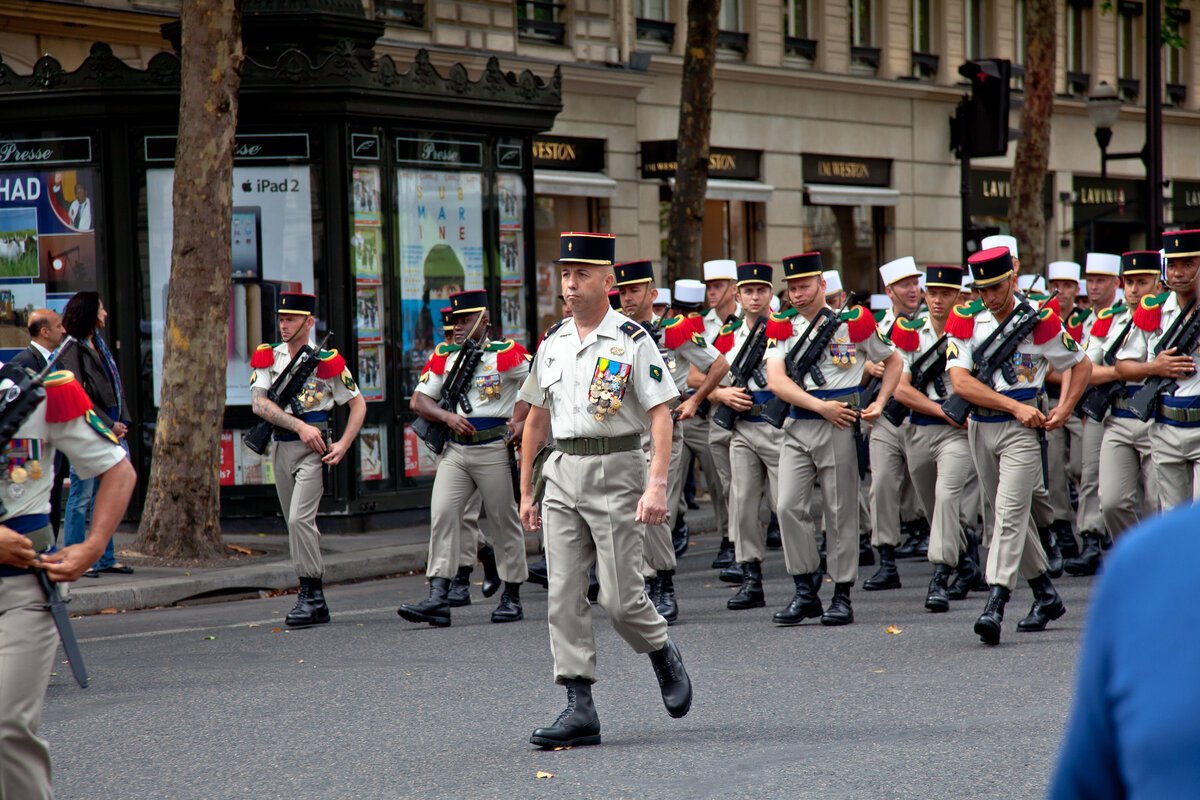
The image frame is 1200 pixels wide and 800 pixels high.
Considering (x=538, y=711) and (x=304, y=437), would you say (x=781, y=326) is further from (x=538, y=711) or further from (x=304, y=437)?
(x=538, y=711)

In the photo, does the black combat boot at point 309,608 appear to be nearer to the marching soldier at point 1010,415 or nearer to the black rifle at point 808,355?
the black rifle at point 808,355

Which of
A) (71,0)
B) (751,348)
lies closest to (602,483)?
(751,348)

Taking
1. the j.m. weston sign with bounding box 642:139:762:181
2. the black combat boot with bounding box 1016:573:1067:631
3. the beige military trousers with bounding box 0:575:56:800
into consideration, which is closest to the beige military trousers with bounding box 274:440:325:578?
the black combat boot with bounding box 1016:573:1067:631

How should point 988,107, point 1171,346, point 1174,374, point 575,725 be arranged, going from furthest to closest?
point 988,107 < point 1171,346 < point 1174,374 < point 575,725

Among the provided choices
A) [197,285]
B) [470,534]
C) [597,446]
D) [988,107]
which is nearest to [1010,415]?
[597,446]

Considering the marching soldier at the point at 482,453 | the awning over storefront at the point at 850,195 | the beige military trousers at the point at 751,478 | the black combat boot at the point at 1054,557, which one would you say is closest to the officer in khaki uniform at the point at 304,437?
the marching soldier at the point at 482,453

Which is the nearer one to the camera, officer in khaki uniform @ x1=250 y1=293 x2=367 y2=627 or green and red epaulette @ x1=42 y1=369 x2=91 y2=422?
green and red epaulette @ x1=42 y1=369 x2=91 y2=422

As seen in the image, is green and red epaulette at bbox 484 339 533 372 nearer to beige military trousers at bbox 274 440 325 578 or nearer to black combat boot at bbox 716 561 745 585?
beige military trousers at bbox 274 440 325 578

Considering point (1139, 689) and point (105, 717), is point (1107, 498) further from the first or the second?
point (1139, 689)

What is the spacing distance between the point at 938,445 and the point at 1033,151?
14.0m

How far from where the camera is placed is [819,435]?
358 inches

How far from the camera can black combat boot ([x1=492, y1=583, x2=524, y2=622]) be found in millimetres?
9328

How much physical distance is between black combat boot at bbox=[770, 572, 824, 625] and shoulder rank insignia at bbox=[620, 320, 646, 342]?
305 centimetres

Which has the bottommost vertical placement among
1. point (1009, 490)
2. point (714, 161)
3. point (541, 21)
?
point (1009, 490)
